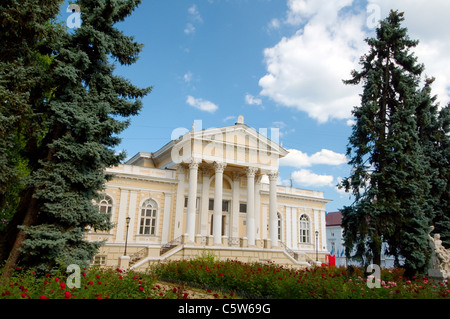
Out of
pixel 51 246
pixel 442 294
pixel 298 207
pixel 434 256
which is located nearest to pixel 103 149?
pixel 51 246

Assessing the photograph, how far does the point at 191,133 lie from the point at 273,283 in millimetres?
16813

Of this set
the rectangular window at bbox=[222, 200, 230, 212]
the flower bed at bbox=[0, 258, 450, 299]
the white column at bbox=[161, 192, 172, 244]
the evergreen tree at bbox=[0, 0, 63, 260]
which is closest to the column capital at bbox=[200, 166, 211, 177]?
the rectangular window at bbox=[222, 200, 230, 212]

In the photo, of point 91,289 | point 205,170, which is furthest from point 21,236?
point 205,170

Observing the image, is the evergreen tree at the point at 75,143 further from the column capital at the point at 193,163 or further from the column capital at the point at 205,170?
the column capital at the point at 205,170

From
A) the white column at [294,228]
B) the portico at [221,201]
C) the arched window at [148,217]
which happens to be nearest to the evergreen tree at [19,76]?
the portico at [221,201]

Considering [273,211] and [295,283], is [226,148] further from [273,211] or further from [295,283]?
[295,283]

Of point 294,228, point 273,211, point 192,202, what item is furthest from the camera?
point 294,228

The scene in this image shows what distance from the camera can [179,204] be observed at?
26.9 metres

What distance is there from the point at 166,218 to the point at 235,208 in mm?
5995

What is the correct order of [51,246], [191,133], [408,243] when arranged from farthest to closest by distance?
[191,133] < [408,243] < [51,246]

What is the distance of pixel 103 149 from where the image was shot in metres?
11.9

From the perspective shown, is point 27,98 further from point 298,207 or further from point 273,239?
point 298,207
